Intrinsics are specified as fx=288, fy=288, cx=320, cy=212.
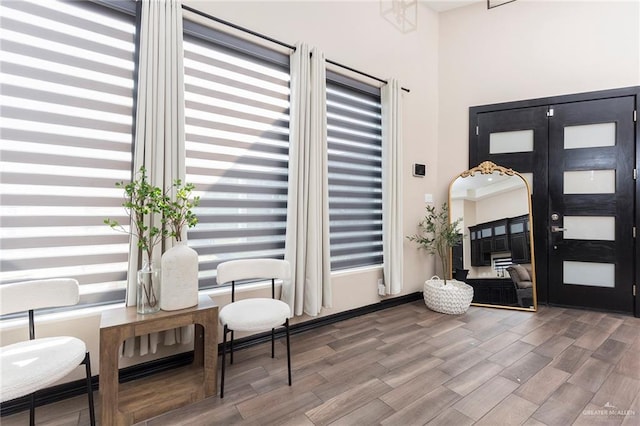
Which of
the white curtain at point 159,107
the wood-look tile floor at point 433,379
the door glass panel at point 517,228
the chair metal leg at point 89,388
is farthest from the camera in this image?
the door glass panel at point 517,228

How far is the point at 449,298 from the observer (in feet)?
10.7

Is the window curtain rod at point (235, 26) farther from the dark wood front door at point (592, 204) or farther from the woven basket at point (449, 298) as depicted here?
the dark wood front door at point (592, 204)

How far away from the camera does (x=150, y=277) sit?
1.76m

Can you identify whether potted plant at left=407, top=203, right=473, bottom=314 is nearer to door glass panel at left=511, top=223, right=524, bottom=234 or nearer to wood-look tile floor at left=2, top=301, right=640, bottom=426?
wood-look tile floor at left=2, top=301, right=640, bottom=426

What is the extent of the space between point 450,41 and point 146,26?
13.0ft

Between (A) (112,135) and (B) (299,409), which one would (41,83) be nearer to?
(A) (112,135)

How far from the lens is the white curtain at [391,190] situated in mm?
3354

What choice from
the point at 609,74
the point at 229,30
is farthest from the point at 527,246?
the point at 229,30

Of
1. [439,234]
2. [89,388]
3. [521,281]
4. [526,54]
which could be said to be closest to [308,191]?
[89,388]

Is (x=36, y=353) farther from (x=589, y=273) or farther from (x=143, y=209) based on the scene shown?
(x=589, y=273)

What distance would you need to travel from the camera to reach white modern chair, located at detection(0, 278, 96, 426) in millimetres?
1202

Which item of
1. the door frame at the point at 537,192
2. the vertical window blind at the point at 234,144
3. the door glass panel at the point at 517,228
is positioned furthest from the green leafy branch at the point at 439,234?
the vertical window blind at the point at 234,144

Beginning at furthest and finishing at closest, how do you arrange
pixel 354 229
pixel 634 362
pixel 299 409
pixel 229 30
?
pixel 354 229 < pixel 229 30 < pixel 634 362 < pixel 299 409

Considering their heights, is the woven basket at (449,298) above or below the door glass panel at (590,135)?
below
